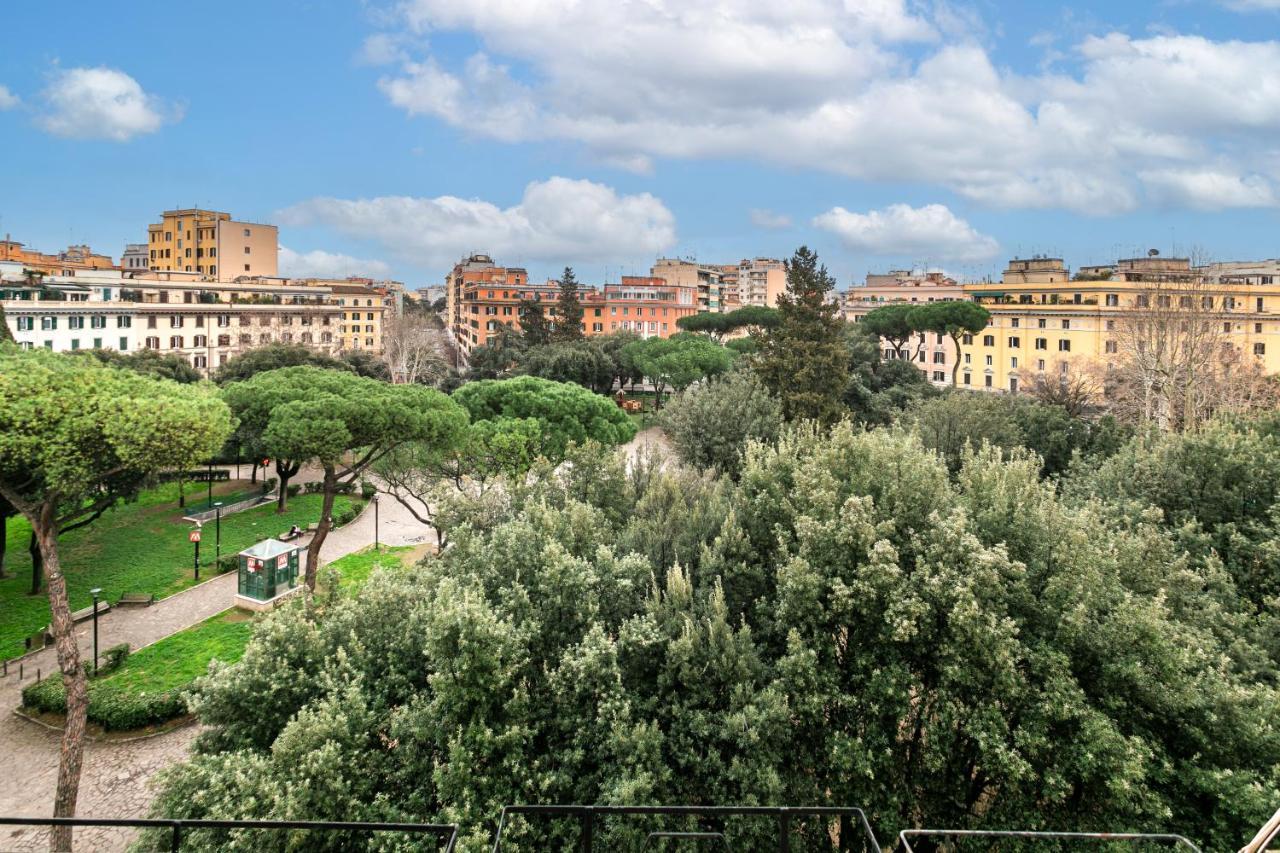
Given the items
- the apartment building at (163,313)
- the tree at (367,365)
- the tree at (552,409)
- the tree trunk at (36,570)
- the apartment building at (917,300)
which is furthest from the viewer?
the apartment building at (917,300)

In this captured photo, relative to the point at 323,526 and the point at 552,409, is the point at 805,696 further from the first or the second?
the point at 552,409

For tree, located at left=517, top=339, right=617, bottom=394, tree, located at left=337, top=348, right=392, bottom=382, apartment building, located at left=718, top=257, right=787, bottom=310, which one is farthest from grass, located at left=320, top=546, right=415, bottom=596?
apartment building, located at left=718, top=257, right=787, bottom=310

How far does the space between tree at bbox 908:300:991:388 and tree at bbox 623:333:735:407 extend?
1680 cm

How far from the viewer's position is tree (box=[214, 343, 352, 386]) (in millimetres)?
41281

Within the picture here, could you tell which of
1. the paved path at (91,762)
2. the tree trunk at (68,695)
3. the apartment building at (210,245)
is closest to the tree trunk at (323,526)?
the paved path at (91,762)

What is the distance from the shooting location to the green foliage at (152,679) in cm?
1443

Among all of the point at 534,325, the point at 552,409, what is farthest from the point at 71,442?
the point at 534,325

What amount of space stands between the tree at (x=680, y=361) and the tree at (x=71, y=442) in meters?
34.0

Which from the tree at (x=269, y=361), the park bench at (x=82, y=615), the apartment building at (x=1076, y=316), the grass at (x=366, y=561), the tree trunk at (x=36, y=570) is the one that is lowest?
the park bench at (x=82, y=615)

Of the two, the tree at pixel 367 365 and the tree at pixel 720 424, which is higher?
the tree at pixel 367 365

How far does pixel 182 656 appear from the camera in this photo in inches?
686

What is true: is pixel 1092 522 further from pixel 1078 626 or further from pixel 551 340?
pixel 551 340

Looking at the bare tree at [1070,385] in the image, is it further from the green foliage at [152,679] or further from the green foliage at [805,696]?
the green foliage at [152,679]

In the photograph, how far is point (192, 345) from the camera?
186 ft
